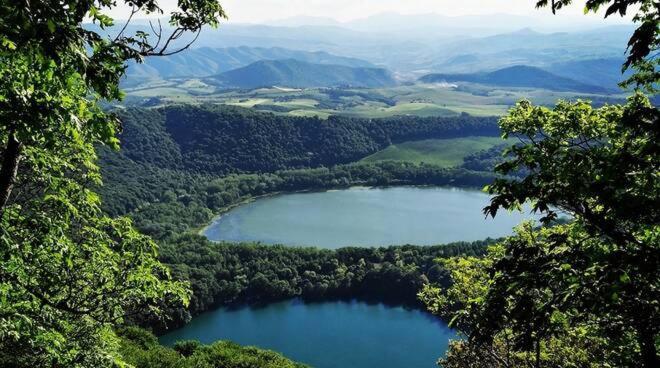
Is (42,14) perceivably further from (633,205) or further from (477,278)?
Result: (477,278)

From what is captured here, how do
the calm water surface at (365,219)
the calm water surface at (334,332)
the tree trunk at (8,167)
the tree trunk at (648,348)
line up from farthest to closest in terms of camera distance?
1. the calm water surface at (365,219)
2. the calm water surface at (334,332)
3. the tree trunk at (8,167)
4. the tree trunk at (648,348)

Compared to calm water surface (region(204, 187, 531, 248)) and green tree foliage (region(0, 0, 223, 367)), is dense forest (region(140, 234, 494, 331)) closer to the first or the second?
calm water surface (region(204, 187, 531, 248))

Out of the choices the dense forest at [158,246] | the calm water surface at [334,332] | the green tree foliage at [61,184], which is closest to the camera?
the green tree foliage at [61,184]

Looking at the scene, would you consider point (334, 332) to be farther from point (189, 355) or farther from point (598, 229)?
point (598, 229)

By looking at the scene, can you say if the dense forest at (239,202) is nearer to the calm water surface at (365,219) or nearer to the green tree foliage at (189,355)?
the green tree foliage at (189,355)

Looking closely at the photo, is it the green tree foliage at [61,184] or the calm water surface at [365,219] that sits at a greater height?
the green tree foliage at [61,184]

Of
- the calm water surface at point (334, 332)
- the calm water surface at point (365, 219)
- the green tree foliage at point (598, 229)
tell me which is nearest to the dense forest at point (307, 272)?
the calm water surface at point (334, 332)

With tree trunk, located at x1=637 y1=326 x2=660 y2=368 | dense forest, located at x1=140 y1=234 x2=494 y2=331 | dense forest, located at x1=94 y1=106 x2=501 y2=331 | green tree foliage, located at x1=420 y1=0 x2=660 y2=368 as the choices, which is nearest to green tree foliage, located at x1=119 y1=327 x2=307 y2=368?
dense forest, located at x1=94 y1=106 x2=501 y2=331

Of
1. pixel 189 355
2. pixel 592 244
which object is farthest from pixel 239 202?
pixel 592 244
